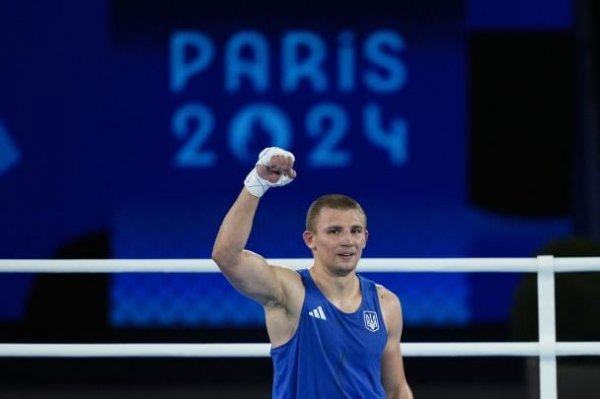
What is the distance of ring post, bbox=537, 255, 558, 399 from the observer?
229 inches

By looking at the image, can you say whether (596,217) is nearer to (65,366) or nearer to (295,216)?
(295,216)

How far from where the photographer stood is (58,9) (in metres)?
10.9

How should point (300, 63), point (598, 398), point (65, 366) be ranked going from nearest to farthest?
point (598, 398) → point (300, 63) → point (65, 366)

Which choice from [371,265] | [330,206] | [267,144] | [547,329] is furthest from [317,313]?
[267,144]

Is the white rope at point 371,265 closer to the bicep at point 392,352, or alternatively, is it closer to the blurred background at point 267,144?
the bicep at point 392,352

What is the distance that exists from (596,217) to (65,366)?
3990 mm

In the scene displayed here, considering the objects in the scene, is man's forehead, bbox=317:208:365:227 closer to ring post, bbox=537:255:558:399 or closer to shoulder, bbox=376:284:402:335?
shoulder, bbox=376:284:402:335

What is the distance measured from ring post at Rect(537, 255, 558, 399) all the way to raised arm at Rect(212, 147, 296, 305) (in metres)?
1.42

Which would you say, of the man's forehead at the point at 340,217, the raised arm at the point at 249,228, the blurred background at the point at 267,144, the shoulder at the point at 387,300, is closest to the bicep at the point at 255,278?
the raised arm at the point at 249,228

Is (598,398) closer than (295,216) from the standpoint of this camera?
Yes

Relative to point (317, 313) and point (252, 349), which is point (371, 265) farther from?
point (317, 313)

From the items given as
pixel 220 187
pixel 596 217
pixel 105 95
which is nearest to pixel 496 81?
pixel 596 217

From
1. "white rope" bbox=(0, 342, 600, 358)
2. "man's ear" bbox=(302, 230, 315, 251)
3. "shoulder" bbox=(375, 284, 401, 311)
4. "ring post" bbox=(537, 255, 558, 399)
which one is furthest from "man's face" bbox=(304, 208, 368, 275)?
"ring post" bbox=(537, 255, 558, 399)

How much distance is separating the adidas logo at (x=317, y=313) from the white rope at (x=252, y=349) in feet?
3.15
